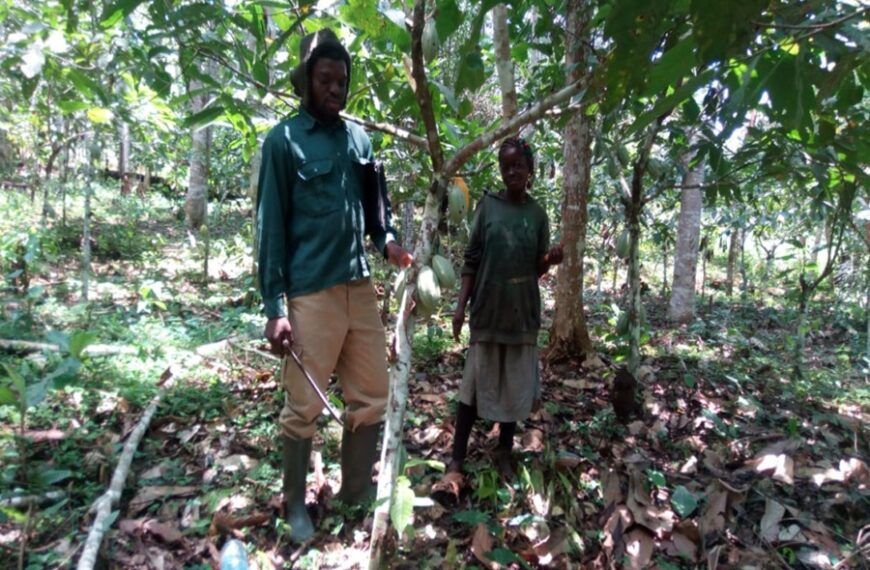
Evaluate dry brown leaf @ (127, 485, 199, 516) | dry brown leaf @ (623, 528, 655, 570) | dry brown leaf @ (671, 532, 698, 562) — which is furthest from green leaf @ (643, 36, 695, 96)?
dry brown leaf @ (127, 485, 199, 516)

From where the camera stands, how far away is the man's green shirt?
195 cm

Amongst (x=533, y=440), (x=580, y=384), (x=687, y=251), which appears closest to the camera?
(x=533, y=440)

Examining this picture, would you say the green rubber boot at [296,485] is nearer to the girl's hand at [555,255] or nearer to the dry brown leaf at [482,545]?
the dry brown leaf at [482,545]

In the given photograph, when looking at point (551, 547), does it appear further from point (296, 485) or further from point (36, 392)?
point (36, 392)

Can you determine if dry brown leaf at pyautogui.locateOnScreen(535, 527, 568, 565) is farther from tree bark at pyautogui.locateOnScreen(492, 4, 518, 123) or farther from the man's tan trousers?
tree bark at pyautogui.locateOnScreen(492, 4, 518, 123)

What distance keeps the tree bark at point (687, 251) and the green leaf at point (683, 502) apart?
4000 mm

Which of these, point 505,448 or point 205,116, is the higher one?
point 205,116

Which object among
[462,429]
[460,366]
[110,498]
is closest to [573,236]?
[460,366]

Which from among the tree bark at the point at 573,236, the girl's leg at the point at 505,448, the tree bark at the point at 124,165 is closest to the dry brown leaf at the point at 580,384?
the tree bark at the point at 573,236

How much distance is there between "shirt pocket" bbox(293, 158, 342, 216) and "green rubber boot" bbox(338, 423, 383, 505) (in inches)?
35.2

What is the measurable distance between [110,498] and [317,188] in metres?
1.43

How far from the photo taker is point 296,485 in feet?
6.91

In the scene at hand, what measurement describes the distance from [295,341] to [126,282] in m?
4.76

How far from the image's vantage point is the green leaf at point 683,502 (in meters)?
2.27
